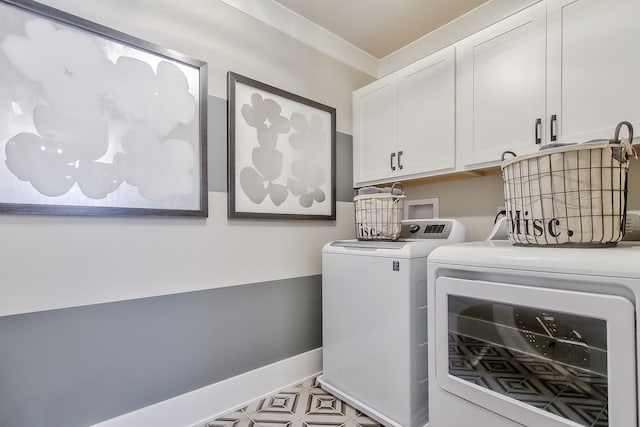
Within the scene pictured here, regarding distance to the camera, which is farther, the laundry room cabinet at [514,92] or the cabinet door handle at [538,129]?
the cabinet door handle at [538,129]

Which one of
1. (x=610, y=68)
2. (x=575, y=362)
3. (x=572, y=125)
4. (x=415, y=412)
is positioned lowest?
(x=415, y=412)

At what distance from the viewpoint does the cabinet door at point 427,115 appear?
1799 millimetres

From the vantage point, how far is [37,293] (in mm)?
1211

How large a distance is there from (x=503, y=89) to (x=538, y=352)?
4.10ft

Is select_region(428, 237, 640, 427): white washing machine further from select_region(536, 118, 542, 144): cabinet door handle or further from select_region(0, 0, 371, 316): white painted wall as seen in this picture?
select_region(0, 0, 371, 316): white painted wall

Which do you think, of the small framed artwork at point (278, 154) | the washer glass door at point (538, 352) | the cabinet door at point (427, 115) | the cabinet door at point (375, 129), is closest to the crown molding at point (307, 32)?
the cabinet door at point (375, 129)

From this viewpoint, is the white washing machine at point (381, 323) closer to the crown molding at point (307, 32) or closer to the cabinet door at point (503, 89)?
the cabinet door at point (503, 89)

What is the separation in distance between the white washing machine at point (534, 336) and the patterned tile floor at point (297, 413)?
→ 1.83ft

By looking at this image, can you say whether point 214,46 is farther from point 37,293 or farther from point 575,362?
point 575,362

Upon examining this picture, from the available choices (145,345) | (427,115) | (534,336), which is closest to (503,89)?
(427,115)

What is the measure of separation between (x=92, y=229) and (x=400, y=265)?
54.9 inches

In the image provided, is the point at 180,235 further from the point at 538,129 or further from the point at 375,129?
the point at 538,129

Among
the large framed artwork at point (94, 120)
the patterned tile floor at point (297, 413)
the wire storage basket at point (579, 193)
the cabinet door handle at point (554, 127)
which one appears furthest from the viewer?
the patterned tile floor at point (297, 413)

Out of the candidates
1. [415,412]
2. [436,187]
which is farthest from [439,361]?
[436,187]
